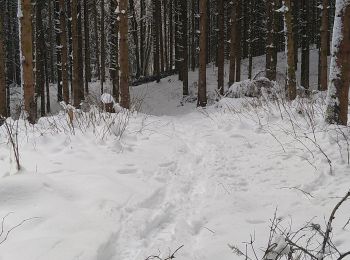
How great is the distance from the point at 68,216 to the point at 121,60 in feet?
24.6

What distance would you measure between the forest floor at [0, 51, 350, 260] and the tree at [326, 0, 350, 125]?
1.08 feet

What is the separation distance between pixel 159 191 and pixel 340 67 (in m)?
2.94

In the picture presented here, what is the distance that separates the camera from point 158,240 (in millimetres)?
2982

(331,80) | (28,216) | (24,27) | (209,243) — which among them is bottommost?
(209,243)

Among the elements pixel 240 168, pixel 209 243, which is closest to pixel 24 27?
pixel 240 168

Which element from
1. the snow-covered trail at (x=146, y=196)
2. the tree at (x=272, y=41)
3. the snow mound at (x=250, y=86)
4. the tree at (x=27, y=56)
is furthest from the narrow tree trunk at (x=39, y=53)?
the snow-covered trail at (x=146, y=196)

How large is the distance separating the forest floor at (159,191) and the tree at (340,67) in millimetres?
330

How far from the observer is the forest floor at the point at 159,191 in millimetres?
2816

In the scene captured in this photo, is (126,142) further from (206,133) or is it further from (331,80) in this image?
(331,80)

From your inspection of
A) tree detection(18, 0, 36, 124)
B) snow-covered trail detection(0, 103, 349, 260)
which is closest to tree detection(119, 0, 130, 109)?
tree detection(18, 0, 36, 124)

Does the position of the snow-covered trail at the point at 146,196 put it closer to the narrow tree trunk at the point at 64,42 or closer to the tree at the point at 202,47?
the tree at the point at 202,47

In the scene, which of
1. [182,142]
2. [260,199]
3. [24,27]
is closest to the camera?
[260,199]

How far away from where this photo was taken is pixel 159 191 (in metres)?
3.97

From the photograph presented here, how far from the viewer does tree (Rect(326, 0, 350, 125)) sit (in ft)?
16.9
